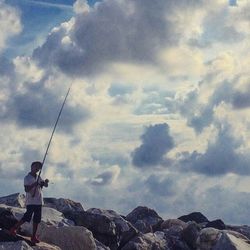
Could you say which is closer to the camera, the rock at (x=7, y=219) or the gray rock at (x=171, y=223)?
the rock at (x=7, y=219)

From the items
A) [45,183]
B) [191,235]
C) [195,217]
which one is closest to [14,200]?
[191,235]

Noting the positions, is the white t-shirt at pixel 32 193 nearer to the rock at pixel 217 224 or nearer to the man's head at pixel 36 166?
the man's head at pixel 36 166

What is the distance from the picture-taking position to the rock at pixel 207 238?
2628 cm

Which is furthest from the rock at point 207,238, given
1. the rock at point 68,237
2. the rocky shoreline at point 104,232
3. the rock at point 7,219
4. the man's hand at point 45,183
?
the man's hand at point 45,183

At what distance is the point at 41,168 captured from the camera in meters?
18.6

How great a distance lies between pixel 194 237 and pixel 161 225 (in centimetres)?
377

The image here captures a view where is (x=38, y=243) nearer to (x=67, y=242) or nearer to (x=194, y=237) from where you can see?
(x=67, y=242)

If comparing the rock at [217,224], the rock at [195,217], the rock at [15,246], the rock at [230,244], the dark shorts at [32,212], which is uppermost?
the rock at [195,217]

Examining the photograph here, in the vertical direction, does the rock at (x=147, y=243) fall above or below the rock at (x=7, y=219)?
below

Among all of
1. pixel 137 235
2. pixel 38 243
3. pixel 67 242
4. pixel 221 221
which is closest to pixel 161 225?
pixel 221 221

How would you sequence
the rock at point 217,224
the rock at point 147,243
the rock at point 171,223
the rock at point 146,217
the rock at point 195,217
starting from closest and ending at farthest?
1. the rock at point 147,243
2. the rock at point 171,223
3. the rock at point 146,217
4. the rock at point 217,224
5. the rock at point 195,217

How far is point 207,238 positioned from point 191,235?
1.37m

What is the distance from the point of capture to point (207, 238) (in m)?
26.4

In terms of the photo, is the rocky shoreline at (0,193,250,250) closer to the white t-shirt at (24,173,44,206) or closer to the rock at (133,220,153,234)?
the rock at (133,220,153,234)
